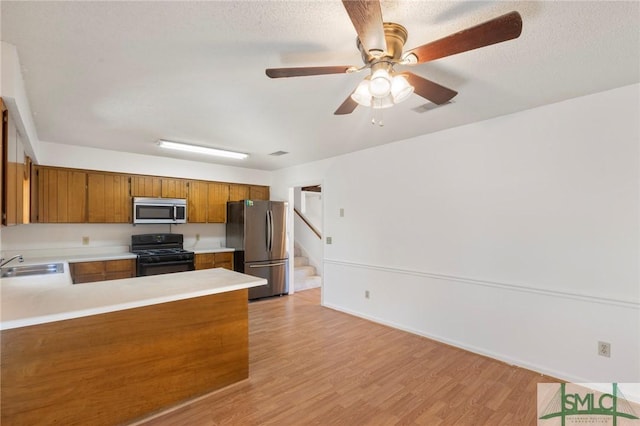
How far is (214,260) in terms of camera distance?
201 inches

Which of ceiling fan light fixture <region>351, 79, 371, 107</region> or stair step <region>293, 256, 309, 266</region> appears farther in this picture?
stair step <region>293, 256, 309, 266</region>

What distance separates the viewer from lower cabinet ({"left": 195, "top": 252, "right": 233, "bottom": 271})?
495 cm

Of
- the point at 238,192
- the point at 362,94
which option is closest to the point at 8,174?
the point at 362,94

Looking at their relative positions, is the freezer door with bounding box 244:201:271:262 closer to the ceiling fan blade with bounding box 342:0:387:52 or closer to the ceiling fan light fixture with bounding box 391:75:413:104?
the ceiling fan light fixture with bounding box 391:75:413:104

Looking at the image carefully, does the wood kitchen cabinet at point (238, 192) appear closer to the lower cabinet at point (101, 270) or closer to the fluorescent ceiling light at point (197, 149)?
the fluorescent ceiling light at point (197, 149)

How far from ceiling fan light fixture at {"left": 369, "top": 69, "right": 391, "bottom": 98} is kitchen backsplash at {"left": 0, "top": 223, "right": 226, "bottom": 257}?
15.0ft

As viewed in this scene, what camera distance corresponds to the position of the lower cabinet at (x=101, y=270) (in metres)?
3.84

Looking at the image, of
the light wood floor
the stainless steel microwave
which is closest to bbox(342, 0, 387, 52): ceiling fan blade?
the light wood floor

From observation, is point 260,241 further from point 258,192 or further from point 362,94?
point 362,94

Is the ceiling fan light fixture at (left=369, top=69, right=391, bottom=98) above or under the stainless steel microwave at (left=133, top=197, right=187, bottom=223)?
above

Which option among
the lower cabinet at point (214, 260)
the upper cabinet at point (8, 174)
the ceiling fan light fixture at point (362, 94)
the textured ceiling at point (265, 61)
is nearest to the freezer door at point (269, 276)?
the lower cabinet at point (214, 260)

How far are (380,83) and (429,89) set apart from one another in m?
0.47

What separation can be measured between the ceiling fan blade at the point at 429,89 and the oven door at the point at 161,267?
4.15 metres

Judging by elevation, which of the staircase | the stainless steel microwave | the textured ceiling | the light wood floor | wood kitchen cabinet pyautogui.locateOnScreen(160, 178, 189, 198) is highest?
the textured ceiling
